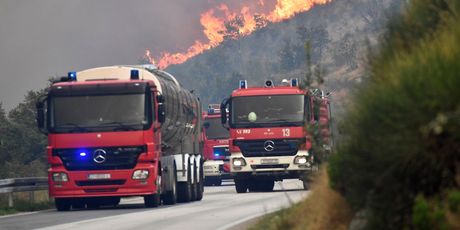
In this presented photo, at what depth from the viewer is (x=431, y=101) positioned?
865 centimetres

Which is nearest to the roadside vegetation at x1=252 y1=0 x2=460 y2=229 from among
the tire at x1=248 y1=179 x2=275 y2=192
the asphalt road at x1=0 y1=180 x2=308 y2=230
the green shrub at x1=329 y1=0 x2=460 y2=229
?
the green shrub at x1=329 y1=0 x2=460 y2=229

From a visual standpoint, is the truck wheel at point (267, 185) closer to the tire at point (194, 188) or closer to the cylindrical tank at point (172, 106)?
the cylindrical tank at point (172, 106)

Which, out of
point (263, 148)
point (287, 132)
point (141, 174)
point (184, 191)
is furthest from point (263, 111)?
point (141, 174)

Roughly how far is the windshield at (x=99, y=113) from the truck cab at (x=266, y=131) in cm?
755

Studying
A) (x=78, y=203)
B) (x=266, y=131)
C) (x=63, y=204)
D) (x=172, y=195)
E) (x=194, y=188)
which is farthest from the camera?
(x=266, y=131)

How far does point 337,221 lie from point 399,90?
2.50 metres

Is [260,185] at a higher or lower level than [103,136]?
lower

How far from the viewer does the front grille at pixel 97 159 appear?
2712cm

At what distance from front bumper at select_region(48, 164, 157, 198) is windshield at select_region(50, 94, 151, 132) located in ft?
3.45

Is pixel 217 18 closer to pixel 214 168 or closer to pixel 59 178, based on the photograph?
pixel 214 168

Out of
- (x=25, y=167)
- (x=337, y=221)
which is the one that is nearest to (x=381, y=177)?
(x=337, y=221)

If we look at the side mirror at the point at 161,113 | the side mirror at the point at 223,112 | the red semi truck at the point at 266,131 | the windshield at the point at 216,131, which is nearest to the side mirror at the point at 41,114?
the side mirror at the point at 161,113

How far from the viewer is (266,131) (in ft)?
116

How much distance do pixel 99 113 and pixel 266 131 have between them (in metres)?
9.16
